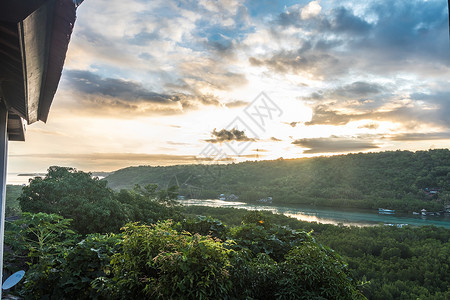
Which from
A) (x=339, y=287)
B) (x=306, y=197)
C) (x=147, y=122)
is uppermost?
(x=147, y=122)

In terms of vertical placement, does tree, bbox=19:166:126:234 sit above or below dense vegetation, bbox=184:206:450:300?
above

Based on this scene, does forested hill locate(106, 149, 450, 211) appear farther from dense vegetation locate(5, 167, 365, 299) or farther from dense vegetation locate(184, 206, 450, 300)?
dense vegetation locate(5, 167, 365, 299)

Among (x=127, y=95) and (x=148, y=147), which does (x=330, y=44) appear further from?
(x=148, y=147)

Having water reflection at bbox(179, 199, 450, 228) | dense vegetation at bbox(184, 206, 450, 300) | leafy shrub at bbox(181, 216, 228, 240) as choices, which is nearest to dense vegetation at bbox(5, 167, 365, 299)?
leafy shrub at bbox(181, 216, 228, 240)

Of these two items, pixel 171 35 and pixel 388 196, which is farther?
pixel 388 196

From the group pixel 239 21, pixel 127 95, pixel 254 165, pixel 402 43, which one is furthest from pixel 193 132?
pixel 254 165

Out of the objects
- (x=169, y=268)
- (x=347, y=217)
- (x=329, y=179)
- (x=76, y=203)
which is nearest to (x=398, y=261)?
(x=169, y=268)

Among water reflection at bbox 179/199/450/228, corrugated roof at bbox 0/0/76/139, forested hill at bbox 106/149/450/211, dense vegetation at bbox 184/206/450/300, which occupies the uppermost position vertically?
corrugated roof at bbox 0/0/76/139
